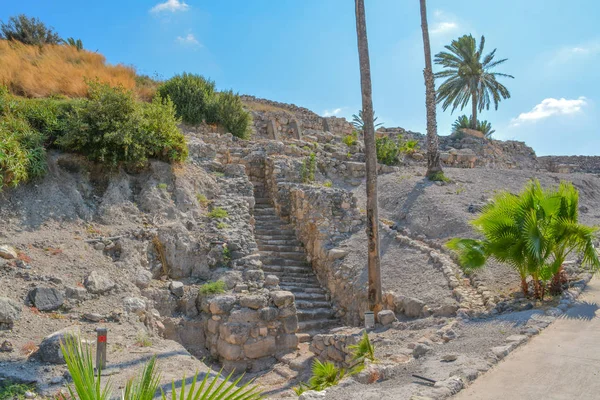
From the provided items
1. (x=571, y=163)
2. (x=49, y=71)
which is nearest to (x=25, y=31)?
(x=49, y=71)

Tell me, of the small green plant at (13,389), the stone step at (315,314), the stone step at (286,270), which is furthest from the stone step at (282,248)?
the small green plant at (13,389)

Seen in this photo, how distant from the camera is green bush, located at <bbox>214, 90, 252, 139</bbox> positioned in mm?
18219

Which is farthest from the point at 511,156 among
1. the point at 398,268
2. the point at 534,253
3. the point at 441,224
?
the point at 534,253

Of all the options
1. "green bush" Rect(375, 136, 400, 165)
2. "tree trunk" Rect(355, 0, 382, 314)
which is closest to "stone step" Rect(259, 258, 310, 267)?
"tree trunk" Rect(355, 0, 382, 314)

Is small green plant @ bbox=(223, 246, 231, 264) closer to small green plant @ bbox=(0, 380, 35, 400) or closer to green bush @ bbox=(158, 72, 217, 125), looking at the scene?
small green plant @ bbox=(0, 380, 35, 400)

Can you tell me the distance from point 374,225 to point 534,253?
2790mm

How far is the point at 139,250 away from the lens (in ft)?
29.2

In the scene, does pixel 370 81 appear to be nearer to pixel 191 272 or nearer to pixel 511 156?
pixel 191 272

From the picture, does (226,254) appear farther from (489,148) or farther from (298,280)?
(489,148)

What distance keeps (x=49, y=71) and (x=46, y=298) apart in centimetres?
961

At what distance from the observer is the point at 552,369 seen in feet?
16.5

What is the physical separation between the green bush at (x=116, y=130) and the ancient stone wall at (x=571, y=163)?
22527 millimetres

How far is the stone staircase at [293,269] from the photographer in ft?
32.6

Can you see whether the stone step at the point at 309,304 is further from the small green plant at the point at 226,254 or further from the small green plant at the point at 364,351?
the small green plant at the point at 364,351
